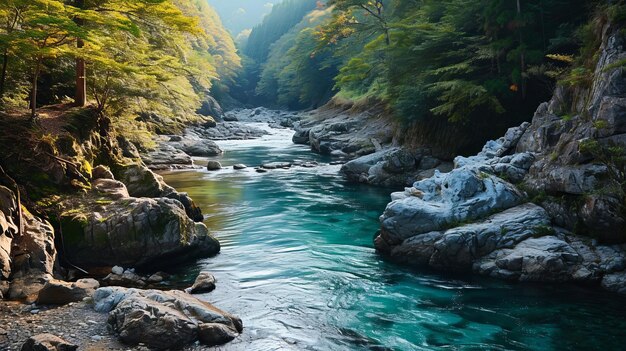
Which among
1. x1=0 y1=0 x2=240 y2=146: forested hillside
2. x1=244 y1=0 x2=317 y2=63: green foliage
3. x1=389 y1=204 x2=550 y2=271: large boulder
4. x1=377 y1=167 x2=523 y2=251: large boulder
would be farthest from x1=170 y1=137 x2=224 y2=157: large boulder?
x1=244 y1=0 x2=317 y2=63: green foliage

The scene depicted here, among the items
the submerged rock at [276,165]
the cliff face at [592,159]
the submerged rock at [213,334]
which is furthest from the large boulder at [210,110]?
the submerged rock at [213,334]

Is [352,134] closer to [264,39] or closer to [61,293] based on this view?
[61,293]

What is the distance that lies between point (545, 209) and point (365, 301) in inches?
201

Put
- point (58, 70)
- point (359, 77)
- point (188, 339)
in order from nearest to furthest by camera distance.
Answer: point (188, 339)
point (58, 70)
point (359, 77)

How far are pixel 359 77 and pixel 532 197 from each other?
2133cm

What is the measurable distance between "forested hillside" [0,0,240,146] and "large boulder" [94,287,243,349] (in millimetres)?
5685

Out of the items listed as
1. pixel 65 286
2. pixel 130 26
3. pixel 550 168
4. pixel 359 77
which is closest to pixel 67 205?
pixel 65 286

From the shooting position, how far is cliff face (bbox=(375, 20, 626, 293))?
9.75m

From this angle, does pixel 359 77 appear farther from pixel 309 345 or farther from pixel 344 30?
pixel 309 345

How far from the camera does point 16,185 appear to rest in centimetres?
984

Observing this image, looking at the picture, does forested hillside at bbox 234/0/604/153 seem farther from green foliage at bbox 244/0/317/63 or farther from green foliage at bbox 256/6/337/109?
green foliage at bbox 244/0/317/63

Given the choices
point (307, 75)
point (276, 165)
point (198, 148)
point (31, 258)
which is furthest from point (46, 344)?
point (307, 75)

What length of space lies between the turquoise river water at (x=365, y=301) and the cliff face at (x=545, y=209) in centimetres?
52

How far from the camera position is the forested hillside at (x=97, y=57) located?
33.3 ft
